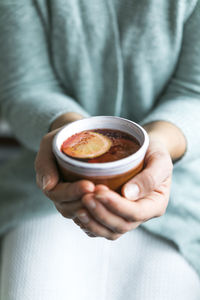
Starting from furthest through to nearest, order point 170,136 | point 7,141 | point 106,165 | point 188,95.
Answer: point 7,141 < point 188,95 < point 170,136 < point 106,165

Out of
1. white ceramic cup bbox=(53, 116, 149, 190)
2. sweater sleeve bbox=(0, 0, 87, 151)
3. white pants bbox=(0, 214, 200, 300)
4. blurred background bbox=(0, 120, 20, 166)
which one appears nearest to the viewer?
white ceramic cup bbox=(53, 116, 149, 190)

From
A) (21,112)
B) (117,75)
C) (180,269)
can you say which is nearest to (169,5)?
(117,75)

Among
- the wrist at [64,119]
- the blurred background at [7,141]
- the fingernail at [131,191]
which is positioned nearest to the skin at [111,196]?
the fingernail at [131,191]

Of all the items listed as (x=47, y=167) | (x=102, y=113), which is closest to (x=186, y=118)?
(x=102, y=113)

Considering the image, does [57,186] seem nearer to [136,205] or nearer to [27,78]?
[136,205]

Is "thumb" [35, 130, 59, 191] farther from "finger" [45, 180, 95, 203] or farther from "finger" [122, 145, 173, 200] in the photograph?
"finger" [122, 145, 173, 200]

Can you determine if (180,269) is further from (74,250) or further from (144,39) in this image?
(144,39)

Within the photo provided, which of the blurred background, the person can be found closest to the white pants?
the person

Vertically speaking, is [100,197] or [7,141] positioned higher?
[100,197]
